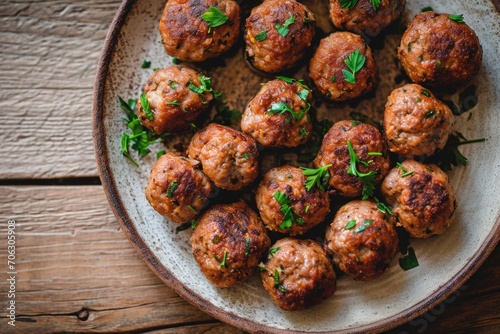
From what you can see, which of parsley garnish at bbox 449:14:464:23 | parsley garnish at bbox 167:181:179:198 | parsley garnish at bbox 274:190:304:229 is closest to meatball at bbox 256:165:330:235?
parsley garnish at bbox 274:190:304:229

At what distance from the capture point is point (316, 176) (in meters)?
3.20

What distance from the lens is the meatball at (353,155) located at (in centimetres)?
321

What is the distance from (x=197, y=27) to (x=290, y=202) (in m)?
1.33

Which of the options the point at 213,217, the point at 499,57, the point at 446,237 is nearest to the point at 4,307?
the point at 213,217

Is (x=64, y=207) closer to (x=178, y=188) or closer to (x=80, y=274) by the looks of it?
(x=80, y=274)

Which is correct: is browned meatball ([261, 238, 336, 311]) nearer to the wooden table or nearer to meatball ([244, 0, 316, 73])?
the wooden table

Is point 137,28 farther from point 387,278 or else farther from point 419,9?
point 387,278

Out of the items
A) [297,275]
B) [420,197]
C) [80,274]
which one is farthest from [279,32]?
[80,274]

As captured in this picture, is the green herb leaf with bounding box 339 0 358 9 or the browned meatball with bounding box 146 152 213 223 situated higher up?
the green herb leaf with bounding box 339 0 358 9

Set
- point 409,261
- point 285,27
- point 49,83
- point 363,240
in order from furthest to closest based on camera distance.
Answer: point 49,83, point 409,261, point 285,27, point 363,240

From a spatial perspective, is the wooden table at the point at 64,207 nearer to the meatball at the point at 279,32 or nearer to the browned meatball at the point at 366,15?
the meatball at the point at 279,32

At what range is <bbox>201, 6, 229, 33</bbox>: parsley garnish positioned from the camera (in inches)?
125

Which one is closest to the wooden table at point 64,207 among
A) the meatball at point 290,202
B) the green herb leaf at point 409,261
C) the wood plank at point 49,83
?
the wood plank at point 49,83

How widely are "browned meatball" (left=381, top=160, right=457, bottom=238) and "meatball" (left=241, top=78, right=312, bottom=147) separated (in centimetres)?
68
